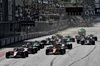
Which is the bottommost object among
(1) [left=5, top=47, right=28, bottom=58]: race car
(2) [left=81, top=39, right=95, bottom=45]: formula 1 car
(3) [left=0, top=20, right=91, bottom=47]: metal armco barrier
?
(3) [left=0, top=20, right=91, bottom=47]: metal armco barrier

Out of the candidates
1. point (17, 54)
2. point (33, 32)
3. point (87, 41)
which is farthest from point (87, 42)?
point (33, 32)

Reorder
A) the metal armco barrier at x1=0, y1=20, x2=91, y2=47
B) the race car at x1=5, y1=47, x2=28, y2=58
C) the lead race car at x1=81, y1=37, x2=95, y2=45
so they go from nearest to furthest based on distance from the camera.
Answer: the race car at x1=5, y1=47, x2=28, y2=58
the lead race car at x1=81, y1=37, x2=95, y2=45
the metal armco barrier at x1=0, y1=20, x2=91, y2=47

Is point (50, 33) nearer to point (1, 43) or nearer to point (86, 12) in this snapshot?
point (86, 12)

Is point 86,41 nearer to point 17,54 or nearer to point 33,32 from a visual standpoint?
point 17,54

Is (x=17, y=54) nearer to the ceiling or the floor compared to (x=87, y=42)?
nearer to the ceiling

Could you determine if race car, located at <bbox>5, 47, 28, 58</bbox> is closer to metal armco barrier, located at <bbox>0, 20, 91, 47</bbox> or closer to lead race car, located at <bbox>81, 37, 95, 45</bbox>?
metal armco barrier, located at <bbox>0, 20, 91, 47</bbox>

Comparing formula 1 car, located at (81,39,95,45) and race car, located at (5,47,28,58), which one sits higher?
race car, located at (5,47,28,58)

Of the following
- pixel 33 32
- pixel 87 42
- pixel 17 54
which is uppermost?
pixel 17 54

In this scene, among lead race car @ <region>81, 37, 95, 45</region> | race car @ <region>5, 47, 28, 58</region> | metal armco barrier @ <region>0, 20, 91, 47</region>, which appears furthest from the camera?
metal armco barrier @ <region>0, 20, 91, 47</region>

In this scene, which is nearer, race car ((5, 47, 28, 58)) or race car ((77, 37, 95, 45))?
race car ((5, 47, 28, 58))

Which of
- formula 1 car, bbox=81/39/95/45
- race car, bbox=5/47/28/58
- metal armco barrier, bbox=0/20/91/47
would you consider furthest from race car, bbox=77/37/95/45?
race car, bbox=5/47/28/58

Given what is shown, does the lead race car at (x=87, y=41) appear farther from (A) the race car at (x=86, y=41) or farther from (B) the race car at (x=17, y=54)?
(B) the race car at (x=17, y=54)

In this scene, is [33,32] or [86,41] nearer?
[86,41]

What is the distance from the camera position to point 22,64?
23.1 m
